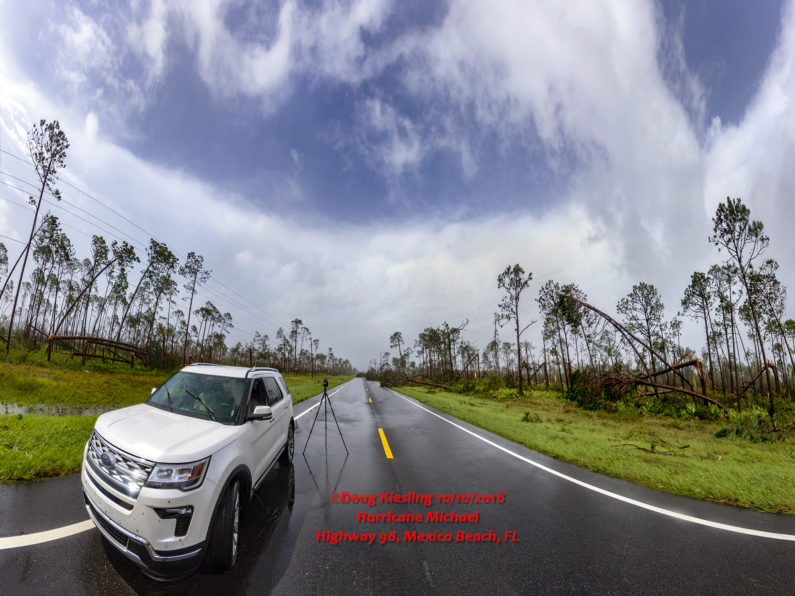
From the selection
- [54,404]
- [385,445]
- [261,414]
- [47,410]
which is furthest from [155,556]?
[54,404]

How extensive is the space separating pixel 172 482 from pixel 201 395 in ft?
6.32

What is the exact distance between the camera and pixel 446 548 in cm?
340

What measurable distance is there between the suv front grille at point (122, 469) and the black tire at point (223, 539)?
74cm

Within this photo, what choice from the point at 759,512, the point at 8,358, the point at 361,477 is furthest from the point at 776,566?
the point at 8,358

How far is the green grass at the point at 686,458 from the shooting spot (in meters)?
5.23

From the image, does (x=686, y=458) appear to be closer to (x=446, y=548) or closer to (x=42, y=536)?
(x=446, y=548)

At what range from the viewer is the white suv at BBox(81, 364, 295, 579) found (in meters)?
2.54

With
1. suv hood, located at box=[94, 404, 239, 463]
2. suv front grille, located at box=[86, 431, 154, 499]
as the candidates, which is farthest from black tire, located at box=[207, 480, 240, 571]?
suv front grille, located at box=[86, 431, 154, 499]

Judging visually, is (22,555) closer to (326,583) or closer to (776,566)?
(326,583)

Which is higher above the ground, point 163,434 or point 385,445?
point 163,434

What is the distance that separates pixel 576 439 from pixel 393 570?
8.85 metres

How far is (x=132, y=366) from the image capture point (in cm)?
2486

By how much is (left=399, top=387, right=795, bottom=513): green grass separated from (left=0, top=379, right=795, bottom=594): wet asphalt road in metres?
0.72

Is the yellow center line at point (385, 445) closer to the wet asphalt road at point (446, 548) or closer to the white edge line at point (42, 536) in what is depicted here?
the wet asphalt road at point (446, 548)
